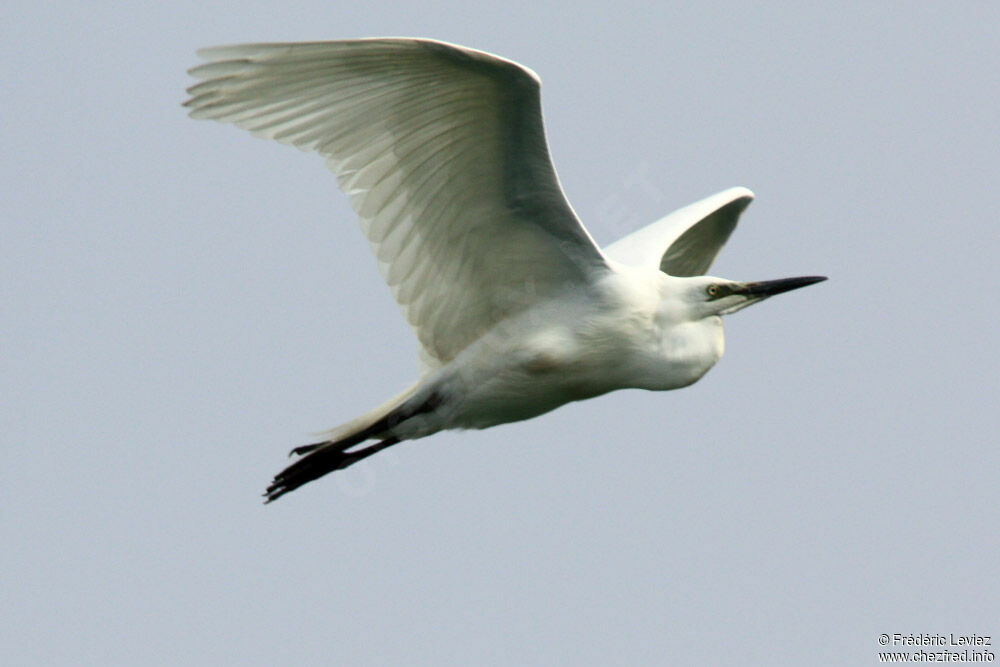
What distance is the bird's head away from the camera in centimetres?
779

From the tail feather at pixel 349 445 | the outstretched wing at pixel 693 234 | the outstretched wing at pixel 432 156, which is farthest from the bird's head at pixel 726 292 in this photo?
the tail feather at pixel 349 445

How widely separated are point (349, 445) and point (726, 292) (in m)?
2.29

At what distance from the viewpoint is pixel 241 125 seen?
6703 millimetres

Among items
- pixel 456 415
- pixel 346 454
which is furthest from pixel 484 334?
pixel 346 454

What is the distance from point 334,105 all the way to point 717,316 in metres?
2.45

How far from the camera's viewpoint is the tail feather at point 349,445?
7.94 m

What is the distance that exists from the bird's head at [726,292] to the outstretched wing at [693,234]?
81cm

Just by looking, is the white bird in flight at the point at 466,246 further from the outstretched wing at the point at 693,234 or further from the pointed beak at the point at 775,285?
the outstretched wing at the point at 693,234

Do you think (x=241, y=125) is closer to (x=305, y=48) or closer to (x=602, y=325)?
(x=305, y=48)

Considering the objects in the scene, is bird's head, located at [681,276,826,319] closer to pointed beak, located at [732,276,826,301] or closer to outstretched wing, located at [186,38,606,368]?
pointed beak, located at [732,276,826,301]

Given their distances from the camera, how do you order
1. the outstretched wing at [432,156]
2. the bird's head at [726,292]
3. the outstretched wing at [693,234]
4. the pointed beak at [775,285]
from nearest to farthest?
1. the outstretched wing at [432,156]
2. the bird's head at [726,292]
3. the pointed beak at [775,285]
4. the outstretched wing at [693,234]

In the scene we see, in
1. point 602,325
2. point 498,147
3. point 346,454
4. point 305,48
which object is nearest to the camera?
point 305,48

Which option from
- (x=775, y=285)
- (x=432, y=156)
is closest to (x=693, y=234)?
(x=775, y=285)

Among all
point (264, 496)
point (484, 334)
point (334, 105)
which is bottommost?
point (264, 496)
